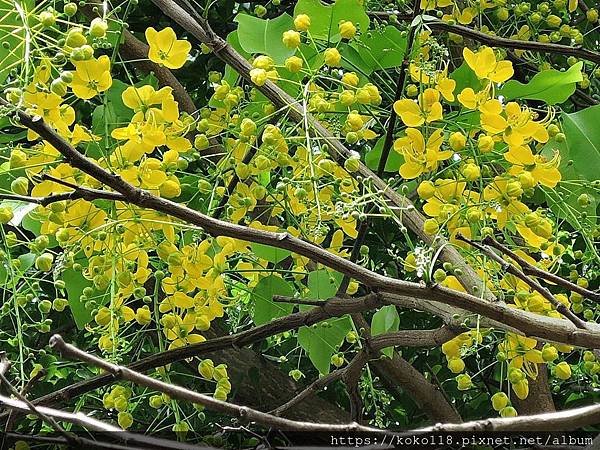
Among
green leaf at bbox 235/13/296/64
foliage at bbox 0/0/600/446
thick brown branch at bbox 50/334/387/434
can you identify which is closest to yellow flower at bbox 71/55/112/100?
foliage at bbox 0/0/600/446

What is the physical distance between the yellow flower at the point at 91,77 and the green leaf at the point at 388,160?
24cm

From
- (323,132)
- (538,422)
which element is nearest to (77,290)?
(323,132)

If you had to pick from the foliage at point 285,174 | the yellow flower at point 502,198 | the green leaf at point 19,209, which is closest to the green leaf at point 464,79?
the foliage at point 285,174

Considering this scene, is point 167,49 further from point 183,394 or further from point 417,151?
point 183,394

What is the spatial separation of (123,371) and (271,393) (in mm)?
762

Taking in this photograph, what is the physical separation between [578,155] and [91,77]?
41 cm

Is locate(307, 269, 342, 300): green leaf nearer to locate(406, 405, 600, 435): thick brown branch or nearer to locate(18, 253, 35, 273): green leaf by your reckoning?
locate(18, 253, 35, 273): green leaf

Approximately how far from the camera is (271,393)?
1066mm

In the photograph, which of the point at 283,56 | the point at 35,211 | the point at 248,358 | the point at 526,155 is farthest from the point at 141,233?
the point at 248,358

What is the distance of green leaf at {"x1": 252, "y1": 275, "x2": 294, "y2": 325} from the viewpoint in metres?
0.74

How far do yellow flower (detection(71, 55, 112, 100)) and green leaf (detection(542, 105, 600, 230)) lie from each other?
14.3 inches

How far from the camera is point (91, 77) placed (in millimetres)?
630

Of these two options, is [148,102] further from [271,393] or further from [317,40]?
[271,393]

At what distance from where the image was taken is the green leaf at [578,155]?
0.71 metres
